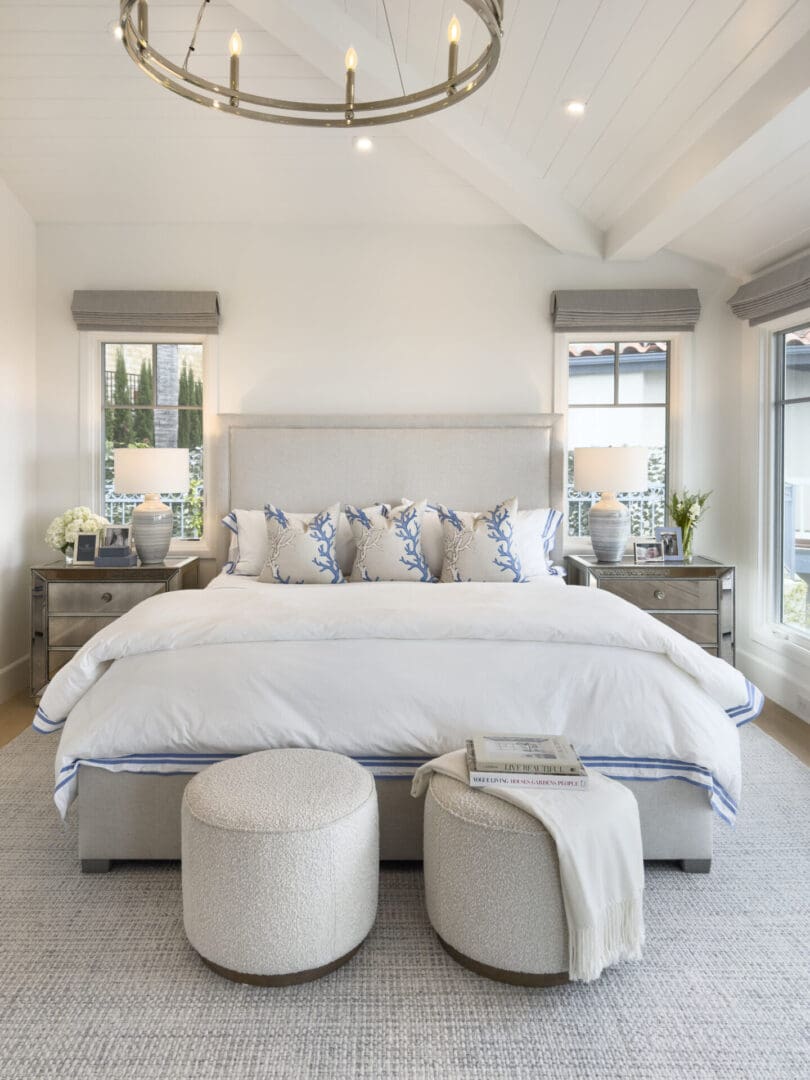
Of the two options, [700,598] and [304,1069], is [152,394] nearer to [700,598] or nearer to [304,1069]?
[700,598]

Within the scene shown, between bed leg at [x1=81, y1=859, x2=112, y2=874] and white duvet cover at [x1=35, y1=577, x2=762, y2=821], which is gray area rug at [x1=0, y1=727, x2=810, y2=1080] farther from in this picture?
white duvet cover at [x1=35, y1=577, x2=762, y2=821]

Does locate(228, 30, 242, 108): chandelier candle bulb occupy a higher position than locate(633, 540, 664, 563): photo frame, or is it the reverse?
locate(228, 30, 242, 108): chandelier candle bulb

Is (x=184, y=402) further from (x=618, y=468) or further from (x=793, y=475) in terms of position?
(x=793, y=475)

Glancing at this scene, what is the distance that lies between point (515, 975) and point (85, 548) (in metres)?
3.31

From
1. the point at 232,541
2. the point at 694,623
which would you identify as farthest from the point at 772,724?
the point at 232,541

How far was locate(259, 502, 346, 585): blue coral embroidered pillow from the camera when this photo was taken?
3.74m

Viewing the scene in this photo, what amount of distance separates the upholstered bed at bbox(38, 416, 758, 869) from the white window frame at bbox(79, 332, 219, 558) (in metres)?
2.23

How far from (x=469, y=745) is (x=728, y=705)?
35.8 inches

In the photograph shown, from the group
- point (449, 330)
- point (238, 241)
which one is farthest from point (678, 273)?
point (238, 241)

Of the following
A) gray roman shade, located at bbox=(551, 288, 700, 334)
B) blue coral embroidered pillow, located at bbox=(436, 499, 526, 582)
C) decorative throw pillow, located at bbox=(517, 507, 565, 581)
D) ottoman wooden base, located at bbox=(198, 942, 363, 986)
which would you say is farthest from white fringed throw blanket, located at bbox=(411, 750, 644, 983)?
gray roman shade, located at bbox=(551, 288, 700, 334)

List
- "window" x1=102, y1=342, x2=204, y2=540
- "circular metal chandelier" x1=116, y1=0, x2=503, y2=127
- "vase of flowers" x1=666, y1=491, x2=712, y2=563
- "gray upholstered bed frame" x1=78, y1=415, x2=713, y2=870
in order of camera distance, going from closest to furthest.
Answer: "circular metal chandelier" x1=116, y1=0, x2=503, y2=127
"vase of flowers" x1=666, y1=491, x2=712, y2=563
"gray upholstered bed frame" x1=78, y1=415, x2=713, y2=870
"window" x1=102, y1=342, x2=204, y2=540

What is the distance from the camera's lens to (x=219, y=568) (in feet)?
15.0

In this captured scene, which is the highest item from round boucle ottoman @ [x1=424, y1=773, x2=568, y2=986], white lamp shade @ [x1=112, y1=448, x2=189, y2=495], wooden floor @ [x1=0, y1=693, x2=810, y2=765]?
white lamp shade @ [x1=112, y1=448, x2=189, y2=495]

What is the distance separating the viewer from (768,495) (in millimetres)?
4289
